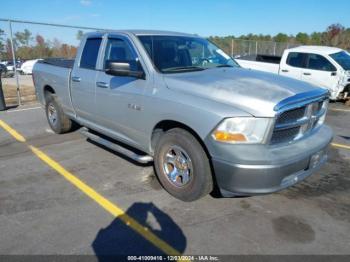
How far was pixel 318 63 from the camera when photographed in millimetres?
10766

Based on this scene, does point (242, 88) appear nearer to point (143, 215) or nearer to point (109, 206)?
point (143, 215)

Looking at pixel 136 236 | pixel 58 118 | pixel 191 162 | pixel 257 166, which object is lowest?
pixel 136 236

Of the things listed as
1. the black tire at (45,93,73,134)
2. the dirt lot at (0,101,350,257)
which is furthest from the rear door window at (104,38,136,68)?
the black tire at (45,93,73,134)

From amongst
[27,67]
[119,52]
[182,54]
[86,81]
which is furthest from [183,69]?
[27,67]

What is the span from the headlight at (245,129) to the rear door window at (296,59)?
895cm

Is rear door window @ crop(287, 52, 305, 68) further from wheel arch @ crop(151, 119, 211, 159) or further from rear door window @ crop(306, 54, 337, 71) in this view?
wheel arch @ crop(151, 119, 211, 159)

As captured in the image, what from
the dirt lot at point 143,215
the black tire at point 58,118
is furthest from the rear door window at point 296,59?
the black tire at point 58,118

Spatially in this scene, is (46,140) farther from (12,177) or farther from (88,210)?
(88,210)

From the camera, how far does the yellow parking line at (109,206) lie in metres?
3.08

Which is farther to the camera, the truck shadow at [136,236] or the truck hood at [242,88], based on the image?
the truck hood at [242,88]

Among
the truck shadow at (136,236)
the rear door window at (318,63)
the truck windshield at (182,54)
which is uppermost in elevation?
the truck windshield at (182,54)

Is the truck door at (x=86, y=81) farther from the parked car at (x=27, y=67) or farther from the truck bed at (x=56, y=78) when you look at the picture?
the parked car at (x=27, y=67)

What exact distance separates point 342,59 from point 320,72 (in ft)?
3.60

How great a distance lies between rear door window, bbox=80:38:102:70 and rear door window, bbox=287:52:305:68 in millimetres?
8133
